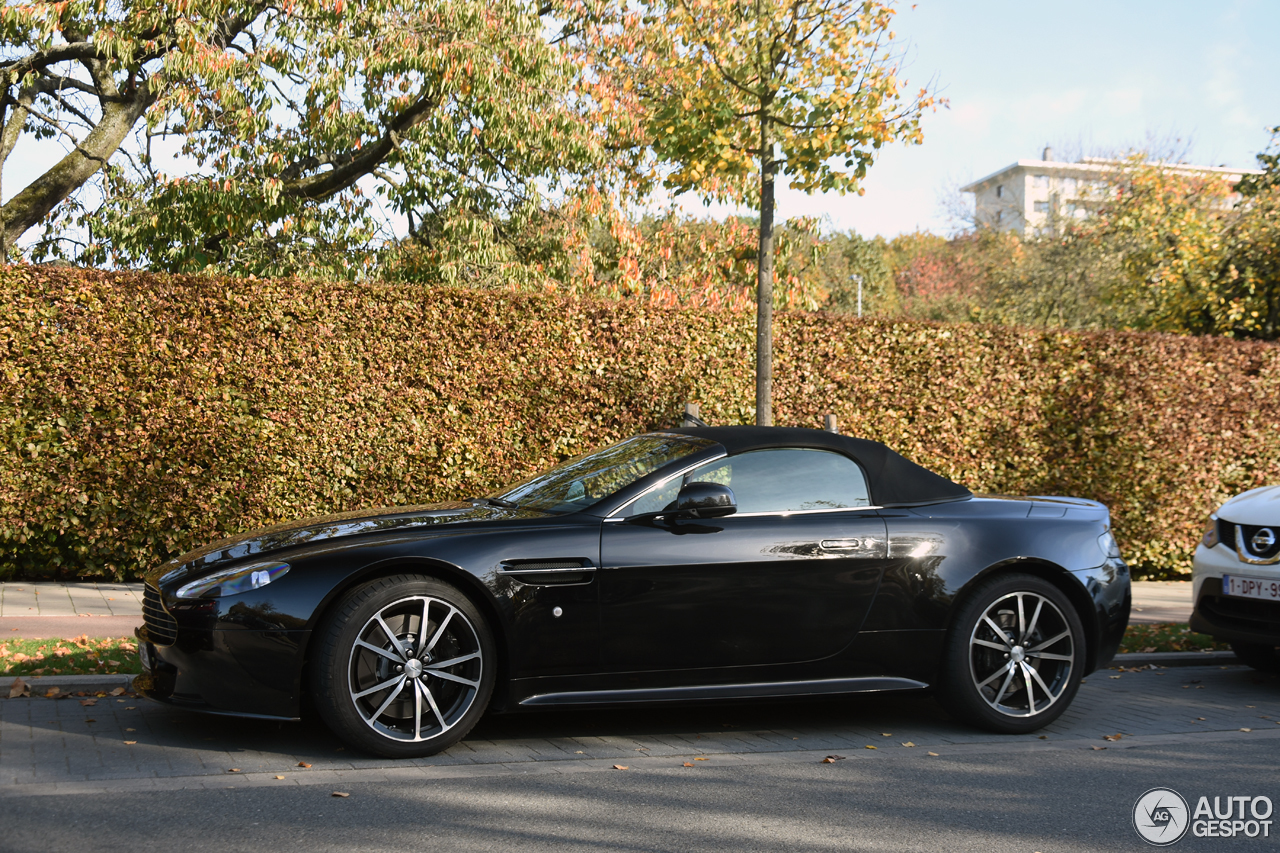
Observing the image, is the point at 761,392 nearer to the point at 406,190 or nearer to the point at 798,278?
the point at 798,278

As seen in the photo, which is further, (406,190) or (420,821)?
(406,190)

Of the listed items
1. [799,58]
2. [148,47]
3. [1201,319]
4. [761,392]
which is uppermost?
[148,47]

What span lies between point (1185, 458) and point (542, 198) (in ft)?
26.5

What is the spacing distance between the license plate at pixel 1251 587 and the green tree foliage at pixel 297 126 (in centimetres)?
849

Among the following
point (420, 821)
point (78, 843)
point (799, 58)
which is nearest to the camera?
point (78, 843)

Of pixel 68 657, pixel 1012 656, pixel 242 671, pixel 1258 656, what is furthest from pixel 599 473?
pixel 1258 656

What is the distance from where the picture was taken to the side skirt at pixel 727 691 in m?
5.06

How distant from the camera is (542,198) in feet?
46.8

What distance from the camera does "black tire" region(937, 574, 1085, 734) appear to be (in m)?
5.60

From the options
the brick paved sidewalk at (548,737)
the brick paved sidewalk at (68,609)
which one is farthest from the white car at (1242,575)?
the brick paved sidewalk at (68,609)

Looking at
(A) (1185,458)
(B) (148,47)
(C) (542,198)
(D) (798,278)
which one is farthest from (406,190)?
(A) (1185,458)

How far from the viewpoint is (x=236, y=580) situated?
190 inches

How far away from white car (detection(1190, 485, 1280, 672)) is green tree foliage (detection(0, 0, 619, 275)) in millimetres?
8245

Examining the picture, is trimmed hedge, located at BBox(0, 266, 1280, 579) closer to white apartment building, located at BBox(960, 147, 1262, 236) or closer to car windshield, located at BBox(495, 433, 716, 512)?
car windshield, located at BBox(495, 433, 716, 512)
